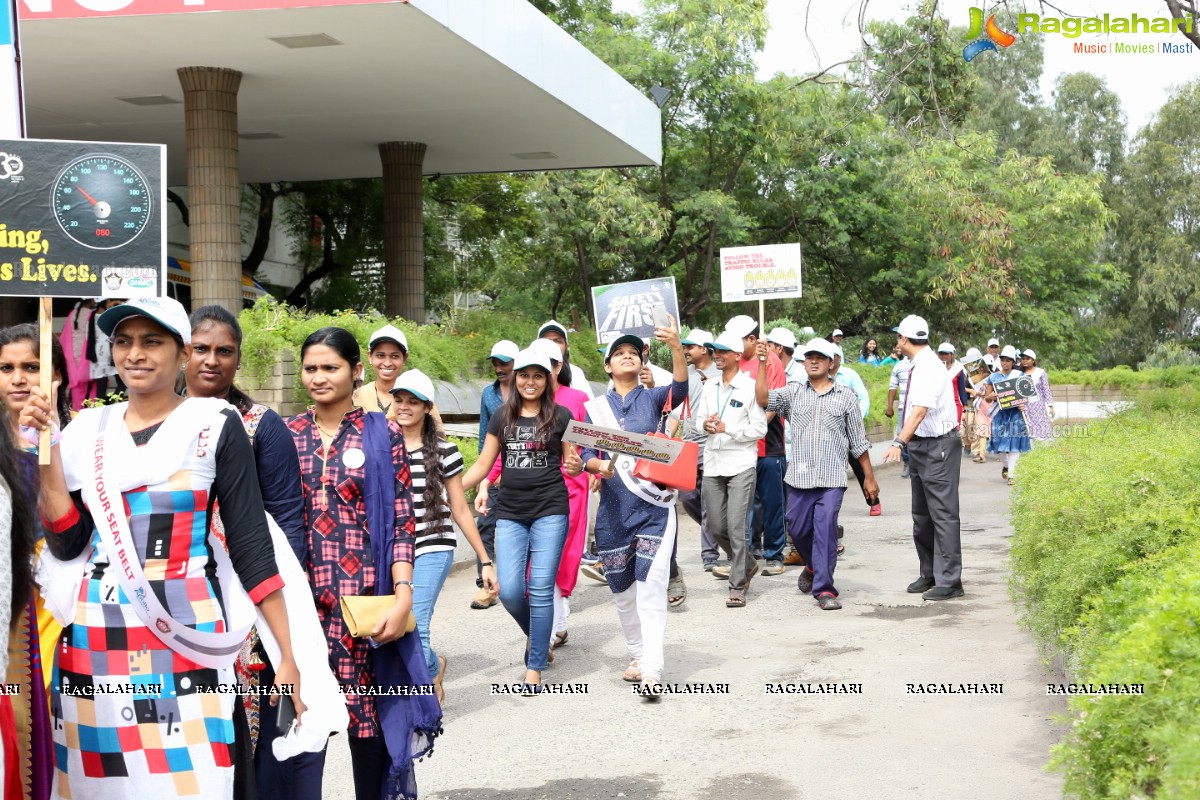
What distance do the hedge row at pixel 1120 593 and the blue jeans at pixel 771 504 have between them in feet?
7.16

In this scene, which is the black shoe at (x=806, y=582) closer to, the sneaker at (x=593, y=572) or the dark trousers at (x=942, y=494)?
the dark trousers at (x=942, y=494)

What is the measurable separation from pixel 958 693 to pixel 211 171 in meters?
11.9

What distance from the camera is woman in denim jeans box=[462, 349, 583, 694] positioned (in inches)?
281

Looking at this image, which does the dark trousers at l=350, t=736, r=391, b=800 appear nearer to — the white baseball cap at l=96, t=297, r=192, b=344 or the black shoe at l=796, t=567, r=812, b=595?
the white baseball cap at l=96, t=297, r=192, b=344

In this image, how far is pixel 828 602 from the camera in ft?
30.7

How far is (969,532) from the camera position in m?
13.6

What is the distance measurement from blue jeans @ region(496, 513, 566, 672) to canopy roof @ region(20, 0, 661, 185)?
6.79 m

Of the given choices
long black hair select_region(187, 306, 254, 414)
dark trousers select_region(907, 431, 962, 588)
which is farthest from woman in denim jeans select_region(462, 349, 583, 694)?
dark trousers select_region(907, 431, 962, 588)

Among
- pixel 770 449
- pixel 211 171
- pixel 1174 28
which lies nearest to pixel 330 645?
pixel 770 449

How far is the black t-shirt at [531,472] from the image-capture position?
23.6 feet

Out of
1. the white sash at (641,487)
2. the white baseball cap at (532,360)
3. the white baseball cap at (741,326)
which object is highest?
the white baseball cap at (741,326)

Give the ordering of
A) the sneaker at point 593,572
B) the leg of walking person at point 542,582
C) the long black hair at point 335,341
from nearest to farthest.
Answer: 1. the long black hair at point 335,341
2. the leg of walking person at point 542,582
3. the sneaker at point 593,572

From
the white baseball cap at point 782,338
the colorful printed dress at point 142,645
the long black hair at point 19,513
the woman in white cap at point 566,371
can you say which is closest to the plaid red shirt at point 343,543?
the colorful printed dress at point 142,645

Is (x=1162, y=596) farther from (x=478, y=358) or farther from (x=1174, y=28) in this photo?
(x=478, y=358)
